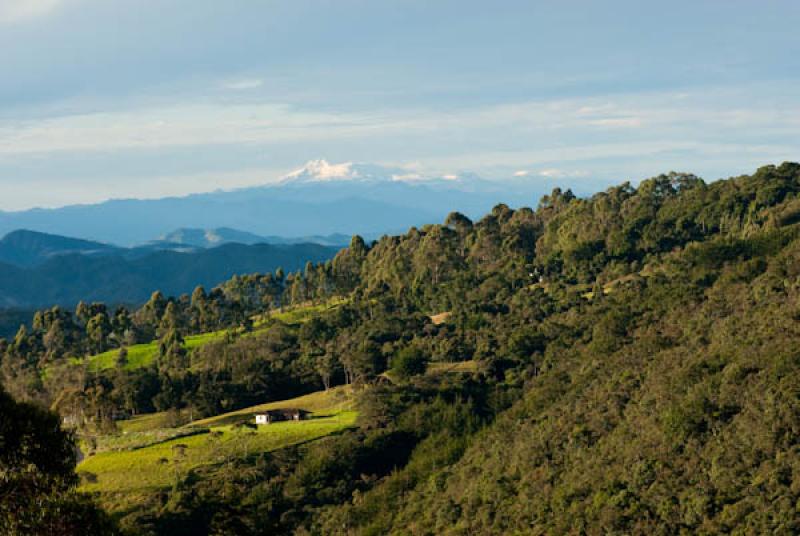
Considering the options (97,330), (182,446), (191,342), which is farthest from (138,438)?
(97,330)

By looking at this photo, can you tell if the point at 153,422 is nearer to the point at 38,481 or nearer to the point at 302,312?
the point at 302,312

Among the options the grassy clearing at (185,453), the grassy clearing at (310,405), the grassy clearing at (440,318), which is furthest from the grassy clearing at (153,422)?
the grassy clearing at (440,318)

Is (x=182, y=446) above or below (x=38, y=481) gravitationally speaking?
below

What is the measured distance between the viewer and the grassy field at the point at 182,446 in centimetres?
5603

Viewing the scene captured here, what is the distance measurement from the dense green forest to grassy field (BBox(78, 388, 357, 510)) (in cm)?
173

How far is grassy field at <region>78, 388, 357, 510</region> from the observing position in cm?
5603

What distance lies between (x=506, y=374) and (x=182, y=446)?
32388 mm

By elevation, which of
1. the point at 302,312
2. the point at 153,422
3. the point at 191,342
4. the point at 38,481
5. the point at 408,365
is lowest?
the point at 153,422

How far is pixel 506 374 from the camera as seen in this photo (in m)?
76.4

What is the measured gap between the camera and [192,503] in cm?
4897

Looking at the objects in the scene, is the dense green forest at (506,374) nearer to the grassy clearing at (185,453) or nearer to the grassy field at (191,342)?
the grassy field at (191,342)

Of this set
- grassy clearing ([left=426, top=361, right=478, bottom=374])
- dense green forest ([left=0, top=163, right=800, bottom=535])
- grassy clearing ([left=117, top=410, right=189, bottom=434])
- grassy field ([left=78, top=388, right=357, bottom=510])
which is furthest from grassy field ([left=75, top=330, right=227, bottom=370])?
grassy clearing ([left=426, top=361, right=478, bottom=374])

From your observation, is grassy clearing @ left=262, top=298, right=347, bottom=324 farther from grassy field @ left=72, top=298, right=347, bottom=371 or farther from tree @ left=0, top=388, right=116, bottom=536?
tree @ left=0, top=388, right=116, bottom=536

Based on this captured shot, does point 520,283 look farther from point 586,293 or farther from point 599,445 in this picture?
point 599,445
